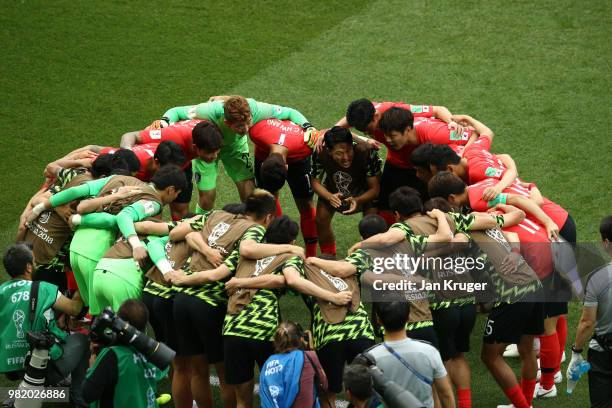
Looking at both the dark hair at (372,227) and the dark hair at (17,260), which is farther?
the dark hair at (372,227)

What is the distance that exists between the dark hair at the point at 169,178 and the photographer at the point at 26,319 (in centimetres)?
118

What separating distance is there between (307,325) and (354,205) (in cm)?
115

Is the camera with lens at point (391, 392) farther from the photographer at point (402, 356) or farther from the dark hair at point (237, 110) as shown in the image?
the dark hair at point (237, 110)

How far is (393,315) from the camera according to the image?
593 cm

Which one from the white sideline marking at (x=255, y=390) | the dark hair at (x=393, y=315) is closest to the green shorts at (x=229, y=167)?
the white sideline marking at (x=255, y=390)

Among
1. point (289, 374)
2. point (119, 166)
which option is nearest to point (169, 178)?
point (119, 166)

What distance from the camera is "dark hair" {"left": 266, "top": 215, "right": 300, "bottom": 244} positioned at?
695 cm

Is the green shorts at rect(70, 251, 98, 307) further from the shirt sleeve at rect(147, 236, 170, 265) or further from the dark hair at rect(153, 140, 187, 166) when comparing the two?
the dark hair at rect(153, 140, 187, 166)

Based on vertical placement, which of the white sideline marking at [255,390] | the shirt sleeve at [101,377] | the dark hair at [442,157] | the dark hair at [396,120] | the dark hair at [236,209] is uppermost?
the dark hair at [396,120]

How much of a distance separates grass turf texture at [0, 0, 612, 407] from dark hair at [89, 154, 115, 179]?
215 centimetres

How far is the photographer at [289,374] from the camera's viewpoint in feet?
20.2

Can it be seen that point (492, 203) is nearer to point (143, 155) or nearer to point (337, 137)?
point (337, 137)

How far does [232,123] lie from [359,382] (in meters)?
3.91

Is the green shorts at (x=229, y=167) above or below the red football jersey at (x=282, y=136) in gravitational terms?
below
